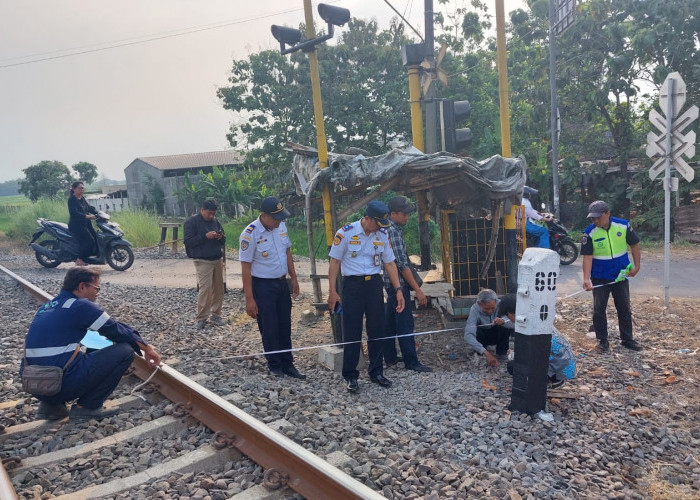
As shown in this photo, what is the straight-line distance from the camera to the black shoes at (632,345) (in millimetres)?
6942

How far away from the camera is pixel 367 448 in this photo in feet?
13.3

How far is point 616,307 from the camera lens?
7039 mm

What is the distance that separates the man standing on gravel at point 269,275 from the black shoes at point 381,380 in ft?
2.39

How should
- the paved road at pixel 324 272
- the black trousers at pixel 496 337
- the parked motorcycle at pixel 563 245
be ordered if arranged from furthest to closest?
1. the parked motorcycle at pixel 563 245
2. the paved road at pixel 324 272
3. the black trousers at pixel 496 337

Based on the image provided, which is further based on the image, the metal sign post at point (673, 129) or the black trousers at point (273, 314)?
the metal sign post at point (673, 129)

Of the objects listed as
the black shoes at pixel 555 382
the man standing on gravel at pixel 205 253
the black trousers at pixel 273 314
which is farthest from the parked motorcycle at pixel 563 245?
the black trousers at pixel 273 314

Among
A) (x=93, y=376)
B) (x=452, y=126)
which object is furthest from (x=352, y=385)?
(x=452, y=126)

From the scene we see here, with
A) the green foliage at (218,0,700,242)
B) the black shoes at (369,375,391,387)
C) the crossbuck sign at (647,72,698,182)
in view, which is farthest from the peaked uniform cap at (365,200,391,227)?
the green foliage at (218,0,700,242)

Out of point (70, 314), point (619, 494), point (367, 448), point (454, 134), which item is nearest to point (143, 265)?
point (454, 134)

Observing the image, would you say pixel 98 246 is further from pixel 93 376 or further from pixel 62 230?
pixel 93 376

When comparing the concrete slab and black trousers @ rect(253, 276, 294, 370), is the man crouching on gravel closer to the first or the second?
black trousers @ rect(253, 276, 294, 370)

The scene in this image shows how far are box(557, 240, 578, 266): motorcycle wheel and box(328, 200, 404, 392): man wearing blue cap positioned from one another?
8.71 m

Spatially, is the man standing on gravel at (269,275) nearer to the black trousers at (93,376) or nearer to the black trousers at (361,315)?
the black trousers at (361,315)

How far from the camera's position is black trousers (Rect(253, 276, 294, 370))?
19.9 ft
